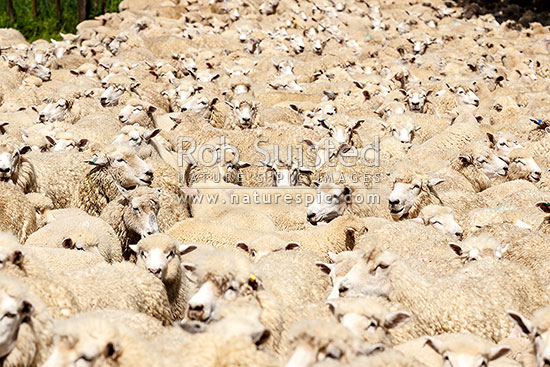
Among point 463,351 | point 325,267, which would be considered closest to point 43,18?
point 325,267

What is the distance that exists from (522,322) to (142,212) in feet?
11.7

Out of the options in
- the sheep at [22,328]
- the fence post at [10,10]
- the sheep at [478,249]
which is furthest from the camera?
the fence post at [10,10]

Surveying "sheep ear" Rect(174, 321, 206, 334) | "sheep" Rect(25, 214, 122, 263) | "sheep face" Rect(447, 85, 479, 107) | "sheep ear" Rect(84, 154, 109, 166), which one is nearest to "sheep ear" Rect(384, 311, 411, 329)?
"sheep ear" Rect(174, 321, 206, 334)

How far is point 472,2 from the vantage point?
28.6m

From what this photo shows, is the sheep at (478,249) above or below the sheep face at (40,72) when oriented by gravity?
above

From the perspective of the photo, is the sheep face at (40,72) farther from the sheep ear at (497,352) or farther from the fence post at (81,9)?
the sheep ear at (497,352)

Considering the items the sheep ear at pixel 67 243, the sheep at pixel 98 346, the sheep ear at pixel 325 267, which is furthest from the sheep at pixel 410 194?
the sheep at pixel 98 346

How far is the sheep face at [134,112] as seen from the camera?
10.1 m

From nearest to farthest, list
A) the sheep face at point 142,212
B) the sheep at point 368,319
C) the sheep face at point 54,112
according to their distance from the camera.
Result: the sheep at point 368,319, the sheep face at point 142,212, the sheep face at point 54,112

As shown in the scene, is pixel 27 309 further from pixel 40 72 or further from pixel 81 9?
pixel 81 9

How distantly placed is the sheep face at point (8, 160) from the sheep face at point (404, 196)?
372 centimetres

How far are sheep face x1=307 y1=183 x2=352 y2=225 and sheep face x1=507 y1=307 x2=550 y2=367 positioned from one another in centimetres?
330

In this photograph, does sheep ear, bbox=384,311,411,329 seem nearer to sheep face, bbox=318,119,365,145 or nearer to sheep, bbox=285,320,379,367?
sheep, bbox=285,320,379,367

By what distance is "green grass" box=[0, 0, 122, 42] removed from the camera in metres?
20.5
